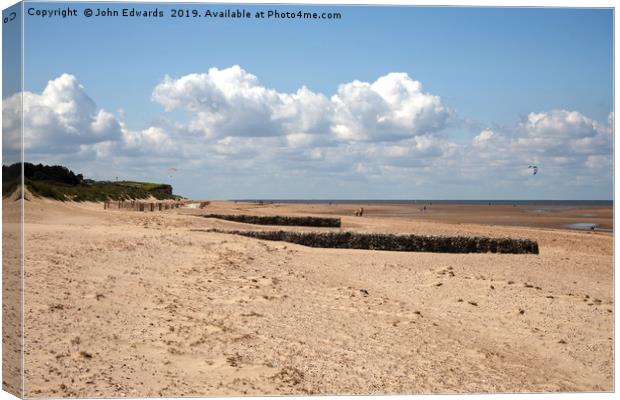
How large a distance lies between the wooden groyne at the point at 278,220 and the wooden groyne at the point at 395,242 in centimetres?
1185

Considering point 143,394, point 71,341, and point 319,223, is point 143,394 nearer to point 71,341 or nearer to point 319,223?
point 71,341

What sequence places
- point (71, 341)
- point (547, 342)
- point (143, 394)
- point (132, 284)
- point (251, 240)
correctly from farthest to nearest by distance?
point (251, 240) → point (132, 284) → point (547, 342) → point (71, 341) → point (143, 394)

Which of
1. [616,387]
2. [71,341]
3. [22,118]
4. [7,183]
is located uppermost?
[22,118]

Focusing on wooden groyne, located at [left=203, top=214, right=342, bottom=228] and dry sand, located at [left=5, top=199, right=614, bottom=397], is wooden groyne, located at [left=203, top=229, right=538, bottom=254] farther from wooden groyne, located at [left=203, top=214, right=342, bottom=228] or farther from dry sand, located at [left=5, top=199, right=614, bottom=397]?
wooden groyne, located at [left=203, top=214, right=342, bottom=228]

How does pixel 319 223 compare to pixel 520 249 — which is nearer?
pixel 520 249

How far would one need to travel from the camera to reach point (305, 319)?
763 centimetres


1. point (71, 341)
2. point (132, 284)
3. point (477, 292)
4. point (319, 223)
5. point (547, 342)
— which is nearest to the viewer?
point (71, 341)

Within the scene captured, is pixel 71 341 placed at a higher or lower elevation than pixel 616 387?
higher

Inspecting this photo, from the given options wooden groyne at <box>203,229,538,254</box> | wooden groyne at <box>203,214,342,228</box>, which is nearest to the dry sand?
wooden groyne at <box>203,229,538,254</box>

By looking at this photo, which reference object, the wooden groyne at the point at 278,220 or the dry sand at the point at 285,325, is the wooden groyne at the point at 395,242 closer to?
the dry sand at the point at 285,325

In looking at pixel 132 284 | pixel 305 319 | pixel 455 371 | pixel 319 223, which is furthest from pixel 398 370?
pixel 319 223

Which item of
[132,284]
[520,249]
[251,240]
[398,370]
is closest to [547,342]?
[398,370]

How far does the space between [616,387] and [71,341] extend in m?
5.63

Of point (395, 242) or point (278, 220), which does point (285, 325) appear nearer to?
point (395, 242)
